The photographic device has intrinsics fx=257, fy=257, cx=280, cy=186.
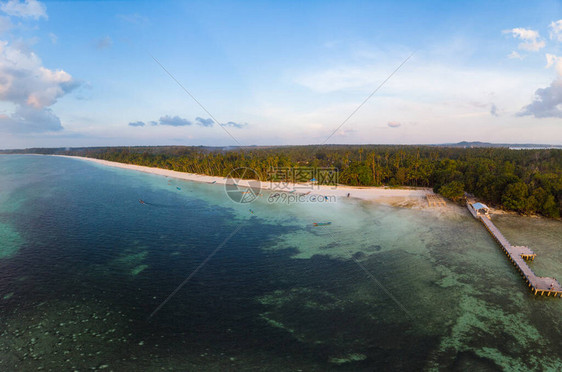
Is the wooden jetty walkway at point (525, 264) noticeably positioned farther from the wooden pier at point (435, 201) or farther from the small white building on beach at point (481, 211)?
the wooden pier at point (435, 201)

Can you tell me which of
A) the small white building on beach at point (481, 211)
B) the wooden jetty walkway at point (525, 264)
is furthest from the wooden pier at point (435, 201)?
the wooden jetty walkway at point (525, 264)

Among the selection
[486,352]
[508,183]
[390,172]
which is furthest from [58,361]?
[390,172]

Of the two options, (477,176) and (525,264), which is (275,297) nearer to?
(525,264)

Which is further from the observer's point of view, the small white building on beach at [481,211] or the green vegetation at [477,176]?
the green vegetation at [477,176]

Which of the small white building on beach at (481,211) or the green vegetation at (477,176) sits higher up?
the green vegetation at (477,176)

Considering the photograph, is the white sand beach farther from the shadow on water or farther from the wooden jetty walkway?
the shadow on water

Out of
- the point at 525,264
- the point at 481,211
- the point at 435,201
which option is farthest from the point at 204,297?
the point at 435,201

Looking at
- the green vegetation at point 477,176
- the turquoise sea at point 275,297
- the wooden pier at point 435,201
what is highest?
the green vegetation at point 477,176

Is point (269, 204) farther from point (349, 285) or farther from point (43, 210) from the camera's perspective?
point (43, 210)
